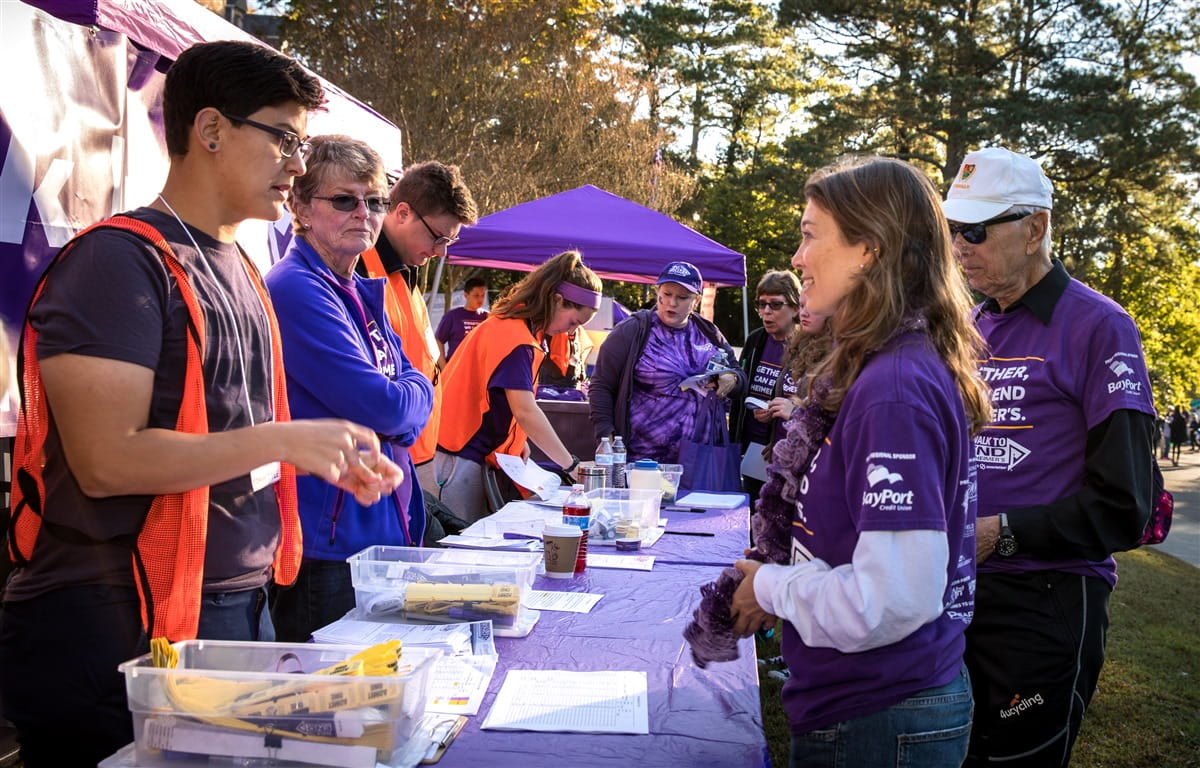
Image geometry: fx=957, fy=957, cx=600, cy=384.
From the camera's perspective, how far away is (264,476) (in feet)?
5.68

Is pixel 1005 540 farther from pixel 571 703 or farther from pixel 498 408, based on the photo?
pixel 498 408

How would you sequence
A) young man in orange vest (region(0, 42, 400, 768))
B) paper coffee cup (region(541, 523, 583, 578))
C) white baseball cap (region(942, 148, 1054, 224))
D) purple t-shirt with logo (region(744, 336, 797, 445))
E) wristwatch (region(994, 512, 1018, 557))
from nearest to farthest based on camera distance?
young man in orange vest (region(0, 42, 400, 768))
wristwatch (region(994, 512, 1018, 557))
white baseball cap (region(942, 148, 1054, 224))
paper coffee cup (region(541, 523, 583, 578))
purple t-shirt with logo (region(744, 336, 797, 445))

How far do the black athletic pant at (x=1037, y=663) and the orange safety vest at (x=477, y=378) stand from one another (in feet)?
6.76

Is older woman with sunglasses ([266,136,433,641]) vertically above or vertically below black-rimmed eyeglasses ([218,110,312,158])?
below

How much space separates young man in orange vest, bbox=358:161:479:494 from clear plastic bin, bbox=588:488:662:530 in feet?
2.15

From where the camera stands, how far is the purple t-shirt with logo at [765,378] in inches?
221

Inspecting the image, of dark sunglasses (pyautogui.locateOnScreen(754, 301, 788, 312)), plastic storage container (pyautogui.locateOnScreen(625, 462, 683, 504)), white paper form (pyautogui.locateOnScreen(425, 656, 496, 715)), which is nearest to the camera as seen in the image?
white paper form (pyautogui.locateOnScreen(425, 656, 496, 715))

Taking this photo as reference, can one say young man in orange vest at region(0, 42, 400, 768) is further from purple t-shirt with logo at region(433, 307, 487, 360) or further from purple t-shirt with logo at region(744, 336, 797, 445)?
purple t-shirt with logo at region(433, 307, 487, 360)

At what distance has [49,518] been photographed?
1482 millimetres

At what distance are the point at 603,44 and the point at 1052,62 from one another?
9320mm

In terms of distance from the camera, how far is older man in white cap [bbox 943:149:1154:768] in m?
2.13

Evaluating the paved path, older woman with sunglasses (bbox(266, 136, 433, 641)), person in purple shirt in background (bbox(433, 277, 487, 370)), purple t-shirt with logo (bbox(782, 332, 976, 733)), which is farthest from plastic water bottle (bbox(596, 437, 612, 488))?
the paved path

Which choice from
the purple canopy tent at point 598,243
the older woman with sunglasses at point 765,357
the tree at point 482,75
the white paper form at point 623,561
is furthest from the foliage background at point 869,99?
the white paper form at point 623,561

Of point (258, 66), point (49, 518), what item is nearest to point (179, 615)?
point (49, 518)
